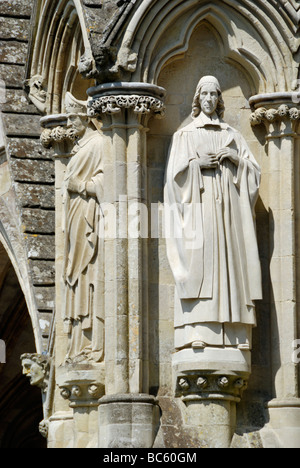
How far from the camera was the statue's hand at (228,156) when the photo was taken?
767 inches

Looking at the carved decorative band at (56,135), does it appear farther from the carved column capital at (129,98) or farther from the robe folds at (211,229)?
the robe folds at (211,229)

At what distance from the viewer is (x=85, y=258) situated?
20109mm

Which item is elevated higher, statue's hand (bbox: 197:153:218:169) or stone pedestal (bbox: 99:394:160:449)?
statue's hand (bbox: 197:153:218:169)

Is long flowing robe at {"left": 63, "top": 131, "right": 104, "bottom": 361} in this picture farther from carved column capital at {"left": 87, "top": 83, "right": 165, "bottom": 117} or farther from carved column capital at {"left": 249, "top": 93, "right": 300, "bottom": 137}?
carved column capital at {"left": 249, "top": 93, "right": 300, "bottom": 137}

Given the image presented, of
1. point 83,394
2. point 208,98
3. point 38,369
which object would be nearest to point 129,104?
point 208,98

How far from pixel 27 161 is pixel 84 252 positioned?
3805mm

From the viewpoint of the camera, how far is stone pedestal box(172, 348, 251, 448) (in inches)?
750

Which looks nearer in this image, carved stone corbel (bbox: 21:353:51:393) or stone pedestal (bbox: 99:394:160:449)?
stone pedestal (bbox: 99:394:160:449)

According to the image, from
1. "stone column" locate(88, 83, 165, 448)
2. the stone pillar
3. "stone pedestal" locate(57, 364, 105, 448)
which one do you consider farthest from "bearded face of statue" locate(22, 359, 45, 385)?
the stone pillar

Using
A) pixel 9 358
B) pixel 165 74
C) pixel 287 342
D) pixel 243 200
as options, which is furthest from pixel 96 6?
pixel 9 358

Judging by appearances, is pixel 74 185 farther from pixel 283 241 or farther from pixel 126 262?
pixel 283 241

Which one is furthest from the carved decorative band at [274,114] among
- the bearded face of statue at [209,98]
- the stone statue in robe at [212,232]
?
the bearded face of statue at [209,98]

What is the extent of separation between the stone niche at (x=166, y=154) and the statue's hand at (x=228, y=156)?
501 millimetres
